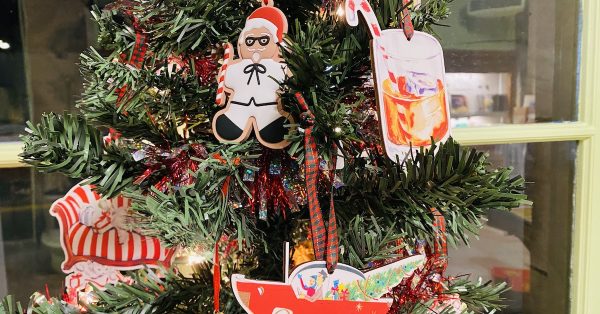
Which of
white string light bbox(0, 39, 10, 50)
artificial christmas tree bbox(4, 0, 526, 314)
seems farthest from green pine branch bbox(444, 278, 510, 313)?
white string light bbox(0, 39, 10, 50)

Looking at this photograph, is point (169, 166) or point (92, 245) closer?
point (169, 166)

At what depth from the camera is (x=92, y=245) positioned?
0.70 meters

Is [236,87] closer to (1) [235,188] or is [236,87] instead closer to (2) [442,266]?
(1) [235,188]

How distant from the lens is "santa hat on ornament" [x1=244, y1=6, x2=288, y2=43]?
460 millimetres

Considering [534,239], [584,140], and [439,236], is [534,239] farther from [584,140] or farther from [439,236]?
[439,236]

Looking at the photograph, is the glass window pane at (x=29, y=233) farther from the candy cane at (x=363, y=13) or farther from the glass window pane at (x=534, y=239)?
the glass window pane at (x=534, y=239)

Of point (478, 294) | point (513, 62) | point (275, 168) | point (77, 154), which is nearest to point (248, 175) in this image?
point (275, 168)

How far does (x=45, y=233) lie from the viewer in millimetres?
774

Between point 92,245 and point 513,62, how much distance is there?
720mm

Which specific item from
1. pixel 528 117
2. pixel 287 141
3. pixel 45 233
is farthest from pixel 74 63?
pixel 528 117

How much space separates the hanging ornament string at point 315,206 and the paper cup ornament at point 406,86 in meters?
0.06

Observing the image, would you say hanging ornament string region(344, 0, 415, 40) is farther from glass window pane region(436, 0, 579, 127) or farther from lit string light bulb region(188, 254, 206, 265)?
glass window pane region(436, 0, 579, 127)

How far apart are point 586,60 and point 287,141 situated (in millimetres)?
685

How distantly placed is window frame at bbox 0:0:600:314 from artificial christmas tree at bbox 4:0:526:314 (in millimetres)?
417
